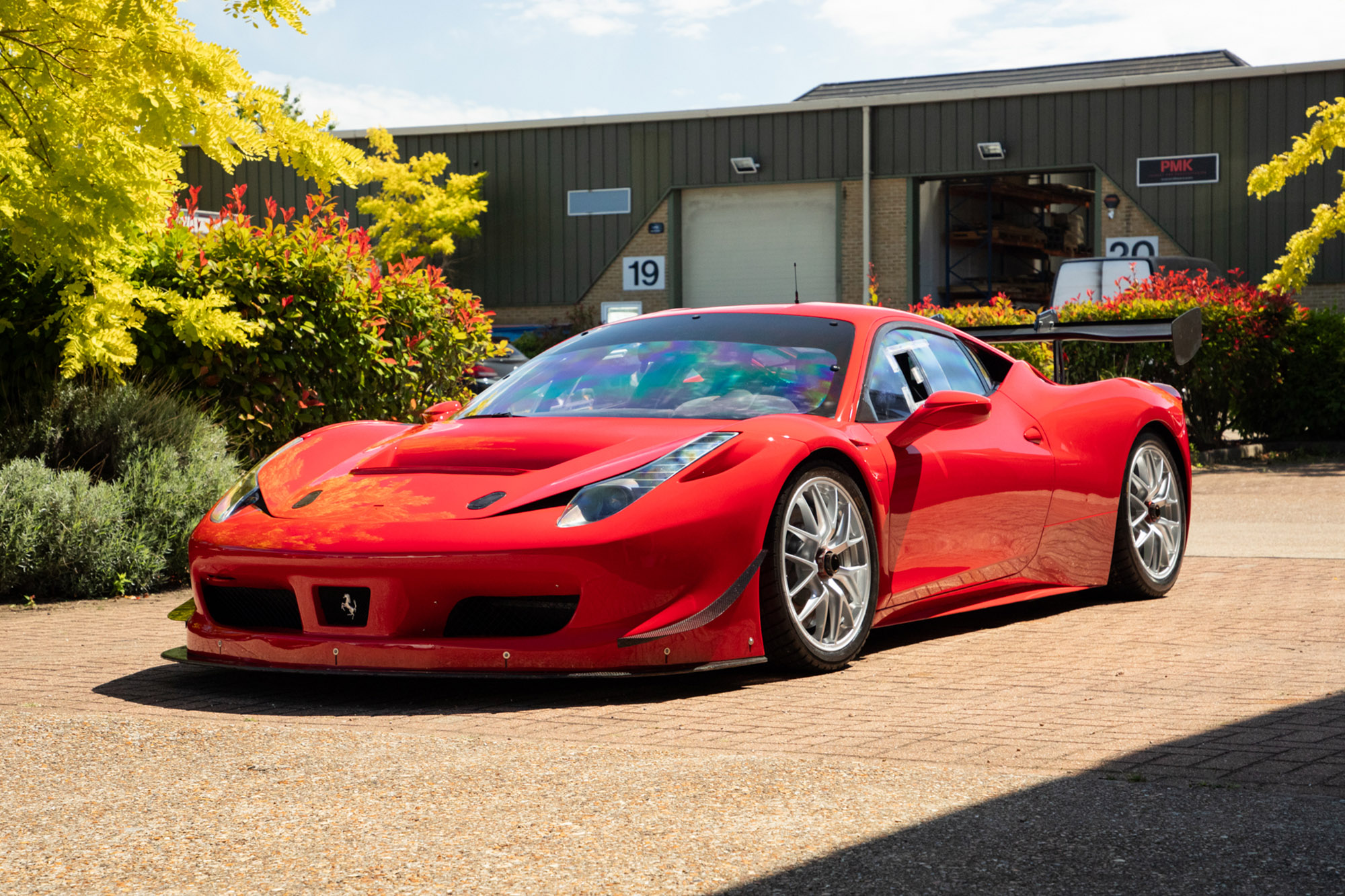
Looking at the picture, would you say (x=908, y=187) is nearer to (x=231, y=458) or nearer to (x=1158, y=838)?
(x=231, y=458)

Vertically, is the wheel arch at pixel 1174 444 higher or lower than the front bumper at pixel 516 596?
higher

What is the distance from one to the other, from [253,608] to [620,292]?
1413 inches

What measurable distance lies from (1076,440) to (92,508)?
15.2ft

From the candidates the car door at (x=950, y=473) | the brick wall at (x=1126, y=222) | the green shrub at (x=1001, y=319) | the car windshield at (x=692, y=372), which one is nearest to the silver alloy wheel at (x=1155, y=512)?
the car door at (x=950, y=473)

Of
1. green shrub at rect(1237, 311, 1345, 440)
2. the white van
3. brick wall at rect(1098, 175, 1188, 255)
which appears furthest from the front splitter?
brick wall at rect(1098, 175, 1188, 255)

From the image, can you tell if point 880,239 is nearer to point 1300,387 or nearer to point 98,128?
point 1300,387

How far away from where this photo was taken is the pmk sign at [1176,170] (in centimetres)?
3481

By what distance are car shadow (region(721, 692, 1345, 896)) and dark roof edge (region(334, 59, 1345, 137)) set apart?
33.8 metres

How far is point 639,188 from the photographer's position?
40000 millimetres

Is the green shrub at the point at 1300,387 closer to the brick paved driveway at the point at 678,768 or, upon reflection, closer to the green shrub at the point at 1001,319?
the green shrub at the point at 1001,319

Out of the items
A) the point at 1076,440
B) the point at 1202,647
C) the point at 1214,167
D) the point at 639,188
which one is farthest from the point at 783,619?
the point at 639,188

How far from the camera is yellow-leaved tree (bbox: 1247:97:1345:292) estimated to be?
792 inches

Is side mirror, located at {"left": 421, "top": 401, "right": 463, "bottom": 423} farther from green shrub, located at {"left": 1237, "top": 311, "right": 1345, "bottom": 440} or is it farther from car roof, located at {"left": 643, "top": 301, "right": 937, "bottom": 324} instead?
green shrub, located at {"left": 1237, "top": 311, "right": 1345, "bottom": 440}

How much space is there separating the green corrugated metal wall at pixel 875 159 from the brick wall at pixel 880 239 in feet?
1.44
